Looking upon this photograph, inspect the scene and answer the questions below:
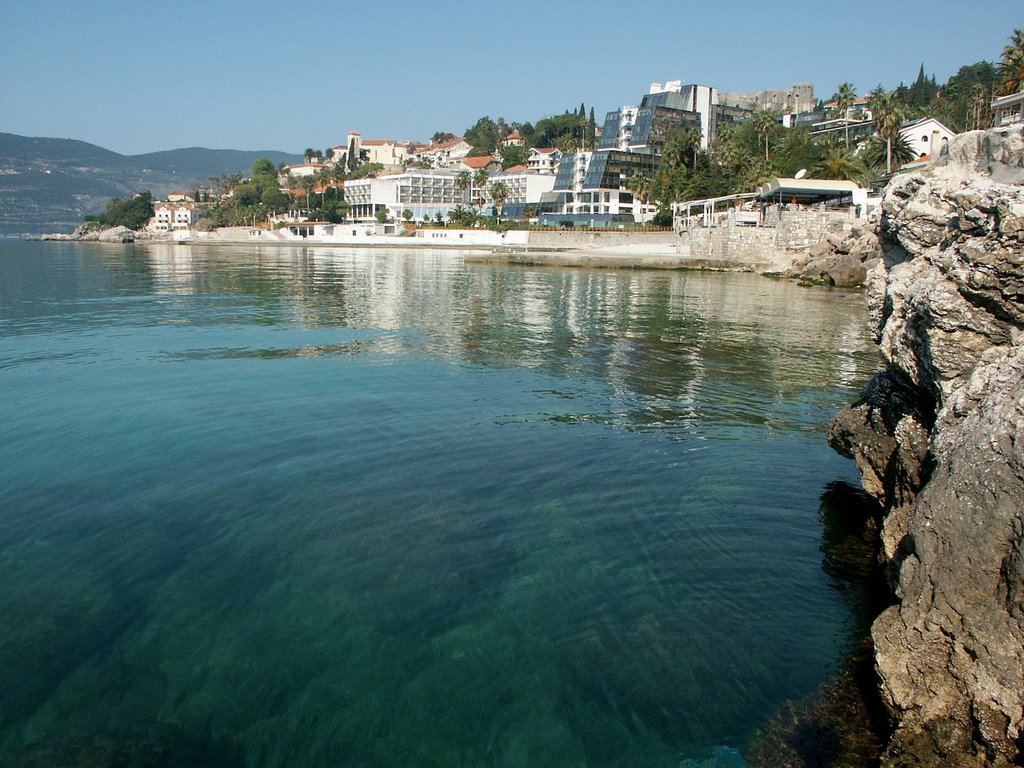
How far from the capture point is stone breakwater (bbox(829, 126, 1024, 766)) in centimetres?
535

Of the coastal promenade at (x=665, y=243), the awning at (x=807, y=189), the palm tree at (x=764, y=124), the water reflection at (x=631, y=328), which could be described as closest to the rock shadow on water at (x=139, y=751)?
the water reflection at (x=631, y=328)

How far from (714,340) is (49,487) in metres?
21.1

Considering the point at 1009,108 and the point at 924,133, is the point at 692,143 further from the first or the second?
the point at 1009,108

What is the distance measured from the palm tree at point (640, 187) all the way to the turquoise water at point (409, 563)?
111482 millimetres

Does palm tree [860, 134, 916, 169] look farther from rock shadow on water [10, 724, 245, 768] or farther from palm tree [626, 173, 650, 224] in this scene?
rock shadow on water [10, 724, 245, 768]

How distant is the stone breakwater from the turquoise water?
3.80 ft

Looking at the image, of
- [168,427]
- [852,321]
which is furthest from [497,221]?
[168,427]

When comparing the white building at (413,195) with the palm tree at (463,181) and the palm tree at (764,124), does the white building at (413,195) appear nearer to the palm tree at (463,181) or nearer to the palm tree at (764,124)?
the palm tree at (463,181)

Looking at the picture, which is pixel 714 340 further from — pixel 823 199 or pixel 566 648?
pixel 823 199

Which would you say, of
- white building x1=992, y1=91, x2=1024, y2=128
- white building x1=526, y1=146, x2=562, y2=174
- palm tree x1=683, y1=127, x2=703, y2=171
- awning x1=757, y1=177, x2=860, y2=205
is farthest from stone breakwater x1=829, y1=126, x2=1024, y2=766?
white building x1=526, y1=146, x2=562, y2=174

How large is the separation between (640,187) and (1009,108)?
65.8m

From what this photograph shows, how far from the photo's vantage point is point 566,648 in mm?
7309

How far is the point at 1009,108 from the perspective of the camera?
66.2m

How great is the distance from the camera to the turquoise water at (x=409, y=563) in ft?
20.8
